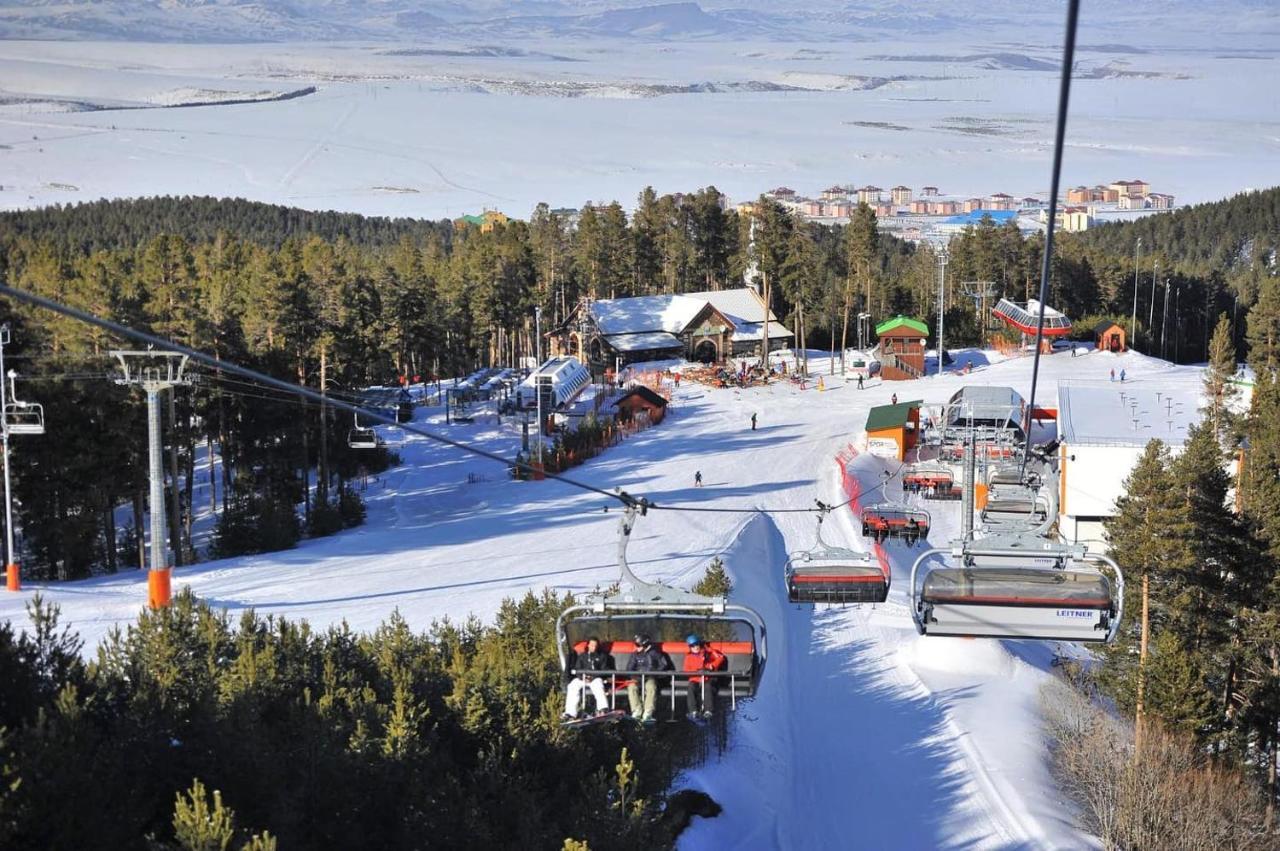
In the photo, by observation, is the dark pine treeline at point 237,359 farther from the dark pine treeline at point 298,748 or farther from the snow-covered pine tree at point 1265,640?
the snow-covered pine tree at point 1265,640

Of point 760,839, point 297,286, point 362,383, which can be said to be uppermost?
point 297,286

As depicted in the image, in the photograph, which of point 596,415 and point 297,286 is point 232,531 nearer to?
point 297,286

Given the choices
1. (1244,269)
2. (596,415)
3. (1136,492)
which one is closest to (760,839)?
(1136,492)

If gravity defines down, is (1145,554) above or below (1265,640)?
above

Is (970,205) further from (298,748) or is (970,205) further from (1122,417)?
(298,748)

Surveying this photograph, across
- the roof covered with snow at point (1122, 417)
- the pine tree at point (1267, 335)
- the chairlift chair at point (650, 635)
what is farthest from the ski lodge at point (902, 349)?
the chairlift chair at point (650, 635)

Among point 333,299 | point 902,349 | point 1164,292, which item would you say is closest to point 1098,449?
point 333,299
